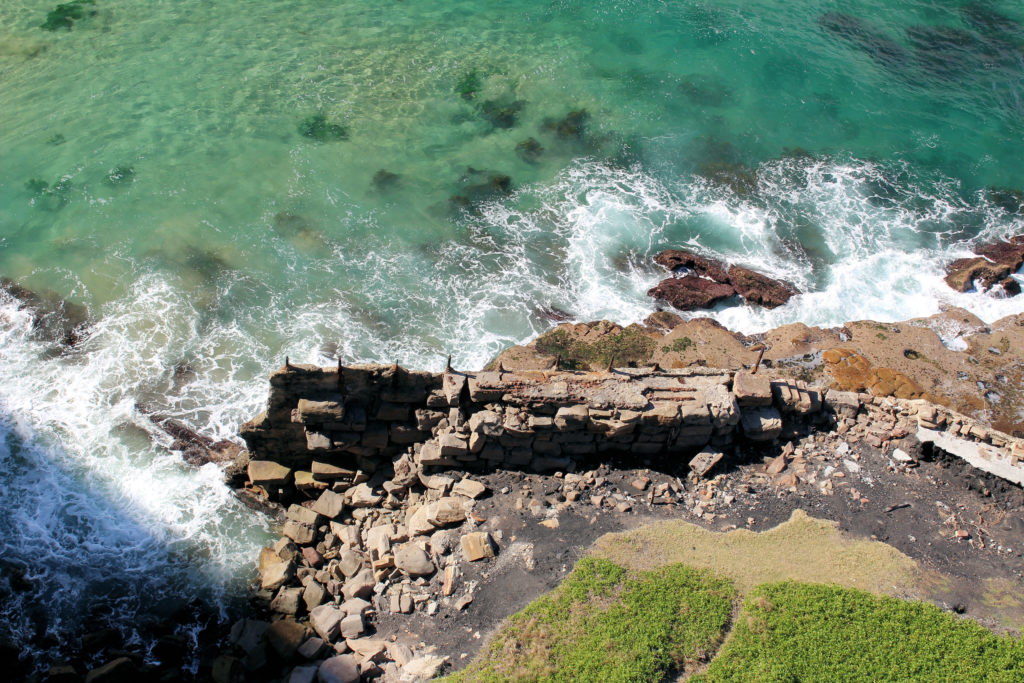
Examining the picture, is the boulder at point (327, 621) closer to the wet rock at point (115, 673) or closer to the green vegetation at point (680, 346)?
the wet rock at point (115, 673)

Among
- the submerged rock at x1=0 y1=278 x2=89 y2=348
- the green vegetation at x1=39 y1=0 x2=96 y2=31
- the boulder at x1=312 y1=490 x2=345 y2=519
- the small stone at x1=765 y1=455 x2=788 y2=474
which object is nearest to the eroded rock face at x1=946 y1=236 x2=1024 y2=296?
the small stone at x1=765 y1=455 x2=788 y2=474

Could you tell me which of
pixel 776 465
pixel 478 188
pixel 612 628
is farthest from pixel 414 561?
pixel 478 188

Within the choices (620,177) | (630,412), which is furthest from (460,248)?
(630,412)

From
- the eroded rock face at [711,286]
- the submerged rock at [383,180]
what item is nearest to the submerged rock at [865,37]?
the eroded rock face at [711,286]

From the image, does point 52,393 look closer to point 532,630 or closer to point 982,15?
point 532,630

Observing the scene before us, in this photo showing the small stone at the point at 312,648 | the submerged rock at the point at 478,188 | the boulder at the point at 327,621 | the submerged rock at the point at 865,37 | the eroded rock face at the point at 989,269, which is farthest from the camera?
the submerged rock at the point at 865,37

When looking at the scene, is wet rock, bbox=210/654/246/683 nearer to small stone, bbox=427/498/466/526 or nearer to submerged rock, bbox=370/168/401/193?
small stone, bbox=427/498/466/526
